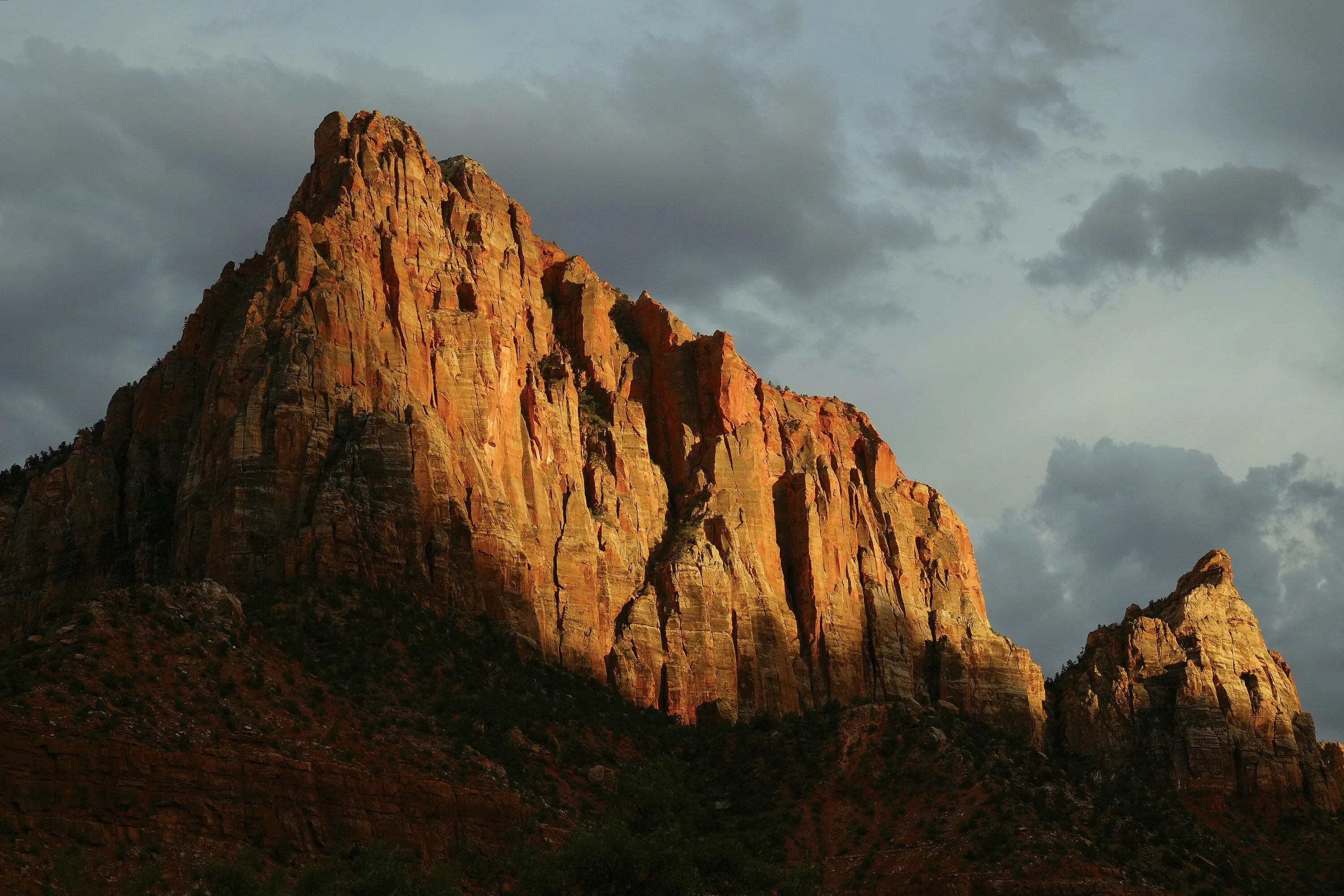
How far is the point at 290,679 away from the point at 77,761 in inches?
779

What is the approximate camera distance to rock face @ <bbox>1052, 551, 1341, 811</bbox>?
153 metres

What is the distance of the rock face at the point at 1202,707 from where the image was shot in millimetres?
152750

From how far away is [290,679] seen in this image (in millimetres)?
100062

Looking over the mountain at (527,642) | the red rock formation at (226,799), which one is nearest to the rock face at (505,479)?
the mountain at (527,642)

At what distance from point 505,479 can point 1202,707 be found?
197 feet

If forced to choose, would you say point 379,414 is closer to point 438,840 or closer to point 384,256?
point 384,256

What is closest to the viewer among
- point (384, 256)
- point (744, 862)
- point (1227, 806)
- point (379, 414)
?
point (744, 862)

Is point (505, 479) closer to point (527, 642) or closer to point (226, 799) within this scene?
point (527, 642)

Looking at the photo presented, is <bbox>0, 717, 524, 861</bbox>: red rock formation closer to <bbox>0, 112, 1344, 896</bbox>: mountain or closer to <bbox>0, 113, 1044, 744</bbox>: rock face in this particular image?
<bbox>0, 112, 1344, 896</bbox>: mountain

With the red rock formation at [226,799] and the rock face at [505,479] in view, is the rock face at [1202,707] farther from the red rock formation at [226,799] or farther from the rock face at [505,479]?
the red rock formation at [226,799]

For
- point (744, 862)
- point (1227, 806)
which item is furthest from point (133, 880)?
point (1227, 806)

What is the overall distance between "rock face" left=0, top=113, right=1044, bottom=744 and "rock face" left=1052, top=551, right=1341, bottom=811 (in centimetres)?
611

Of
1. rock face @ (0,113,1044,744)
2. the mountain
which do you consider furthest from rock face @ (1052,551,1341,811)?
rock face @ (0,113,1044,744)

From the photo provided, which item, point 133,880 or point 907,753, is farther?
point 907,753
